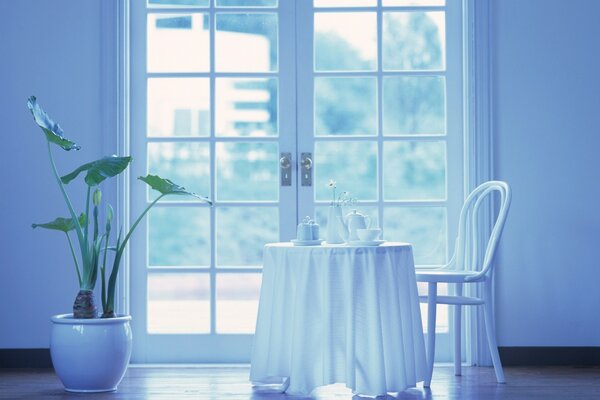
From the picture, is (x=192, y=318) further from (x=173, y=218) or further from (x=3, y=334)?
(x=3, y=334)

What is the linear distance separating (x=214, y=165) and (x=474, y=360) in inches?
66.7

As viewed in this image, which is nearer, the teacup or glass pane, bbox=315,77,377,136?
the teacup

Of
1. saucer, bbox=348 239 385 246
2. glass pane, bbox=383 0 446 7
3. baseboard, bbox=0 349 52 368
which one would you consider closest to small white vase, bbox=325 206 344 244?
saucer, bbox=348 239 385 246

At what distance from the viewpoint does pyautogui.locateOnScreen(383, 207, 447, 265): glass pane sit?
464 cm

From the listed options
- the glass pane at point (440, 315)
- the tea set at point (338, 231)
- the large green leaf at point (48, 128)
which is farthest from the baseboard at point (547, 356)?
the large green leaf at point (48, 128)

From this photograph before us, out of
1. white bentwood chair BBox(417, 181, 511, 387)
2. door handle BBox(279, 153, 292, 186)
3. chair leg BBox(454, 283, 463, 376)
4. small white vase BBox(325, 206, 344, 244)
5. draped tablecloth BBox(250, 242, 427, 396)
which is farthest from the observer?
door handle BBox(279, 153, 292, 186)

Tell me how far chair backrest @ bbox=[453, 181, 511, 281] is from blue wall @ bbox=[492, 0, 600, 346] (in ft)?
0.46

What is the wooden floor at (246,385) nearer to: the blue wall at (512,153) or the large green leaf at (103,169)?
the blue wall at (512,153)

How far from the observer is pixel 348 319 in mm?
3518

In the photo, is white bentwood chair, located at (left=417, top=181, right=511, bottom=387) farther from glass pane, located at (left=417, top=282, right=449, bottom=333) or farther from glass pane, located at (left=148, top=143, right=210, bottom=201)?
glass pane, located at (left=148, top=143, right=210, bottom=201)

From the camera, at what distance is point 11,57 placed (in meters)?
4.58

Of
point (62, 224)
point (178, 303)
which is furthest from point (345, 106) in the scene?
point (62, 224)

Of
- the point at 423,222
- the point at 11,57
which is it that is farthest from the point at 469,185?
the point at 11,57

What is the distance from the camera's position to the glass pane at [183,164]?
466cm
